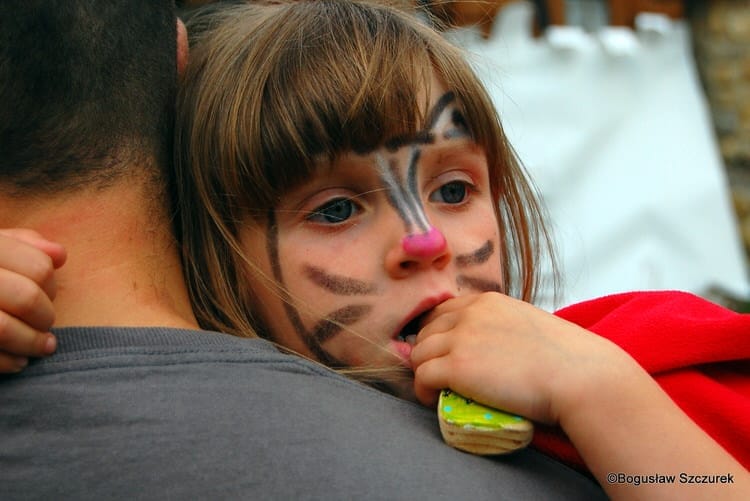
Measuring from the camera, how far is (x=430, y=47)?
70.6 inches

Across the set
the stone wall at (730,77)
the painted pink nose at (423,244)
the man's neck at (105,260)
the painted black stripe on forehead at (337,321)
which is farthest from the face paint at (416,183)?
the stone wall at (730,77)

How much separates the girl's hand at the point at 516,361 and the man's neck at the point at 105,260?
0.40 meters

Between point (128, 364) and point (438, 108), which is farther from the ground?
point (438, 108)

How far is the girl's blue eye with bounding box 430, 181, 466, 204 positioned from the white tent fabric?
3.21 m

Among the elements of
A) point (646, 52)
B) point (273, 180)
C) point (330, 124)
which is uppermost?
point (330, 124)

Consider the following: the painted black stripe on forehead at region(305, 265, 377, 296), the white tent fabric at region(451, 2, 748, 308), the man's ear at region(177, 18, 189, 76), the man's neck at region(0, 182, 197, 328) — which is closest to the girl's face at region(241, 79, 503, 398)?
the painted black stripe on forehead at region(305, 265, 377, 296)

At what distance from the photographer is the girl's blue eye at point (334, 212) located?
166 centimetres

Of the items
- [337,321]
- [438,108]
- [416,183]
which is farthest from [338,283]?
[438,108]

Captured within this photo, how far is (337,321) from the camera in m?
1.68

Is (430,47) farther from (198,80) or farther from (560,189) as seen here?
(560,189)

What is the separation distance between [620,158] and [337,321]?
3.74 metres

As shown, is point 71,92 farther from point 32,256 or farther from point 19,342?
point 19,342

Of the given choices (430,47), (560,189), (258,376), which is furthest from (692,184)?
(258,376)

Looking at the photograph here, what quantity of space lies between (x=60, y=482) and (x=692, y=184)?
176 inches
